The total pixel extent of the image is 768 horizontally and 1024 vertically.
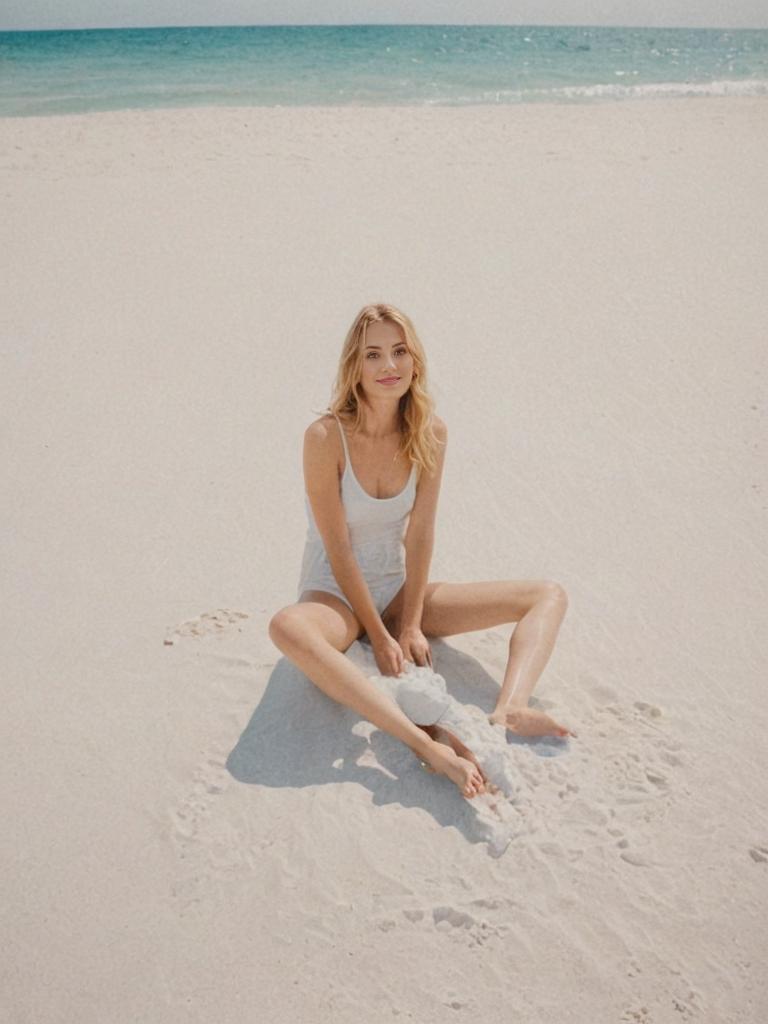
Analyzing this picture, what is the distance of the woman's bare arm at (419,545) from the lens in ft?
10.3

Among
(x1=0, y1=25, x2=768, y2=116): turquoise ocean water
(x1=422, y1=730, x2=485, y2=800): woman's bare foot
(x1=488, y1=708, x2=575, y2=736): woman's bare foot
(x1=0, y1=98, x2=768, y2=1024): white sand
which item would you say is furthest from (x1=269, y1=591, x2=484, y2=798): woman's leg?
(x1=0, y1=25, x2=768, y2=116): turquoise ocean water

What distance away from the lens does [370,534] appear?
320 centimetres

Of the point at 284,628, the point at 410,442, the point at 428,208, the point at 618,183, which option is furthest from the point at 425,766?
the point at 618,183

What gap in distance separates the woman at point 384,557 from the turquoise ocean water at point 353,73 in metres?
15.5

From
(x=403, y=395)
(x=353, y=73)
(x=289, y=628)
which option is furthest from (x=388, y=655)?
(x=353, y=73)

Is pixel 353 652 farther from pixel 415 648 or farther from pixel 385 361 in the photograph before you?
pixel 385 361

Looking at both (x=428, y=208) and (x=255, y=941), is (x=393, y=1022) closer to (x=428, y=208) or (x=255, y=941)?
(x=255, y=941)

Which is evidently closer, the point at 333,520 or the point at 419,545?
the point at 333,520

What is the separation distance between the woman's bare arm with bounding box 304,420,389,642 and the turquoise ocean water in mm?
15578

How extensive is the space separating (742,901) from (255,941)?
1463mm

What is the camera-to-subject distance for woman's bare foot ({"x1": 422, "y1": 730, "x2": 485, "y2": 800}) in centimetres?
250

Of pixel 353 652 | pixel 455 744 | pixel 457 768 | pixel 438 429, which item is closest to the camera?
pixel 457 768

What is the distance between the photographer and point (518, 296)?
22.1ft

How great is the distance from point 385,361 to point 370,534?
0.72 meters
